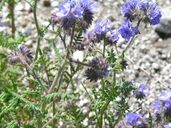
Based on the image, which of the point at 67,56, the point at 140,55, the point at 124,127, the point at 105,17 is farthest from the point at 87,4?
the point at 105,17

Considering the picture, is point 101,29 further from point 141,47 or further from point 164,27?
point 164,27

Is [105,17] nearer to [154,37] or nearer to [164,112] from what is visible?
[154,37]

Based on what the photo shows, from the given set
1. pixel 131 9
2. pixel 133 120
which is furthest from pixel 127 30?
pixel 133 120

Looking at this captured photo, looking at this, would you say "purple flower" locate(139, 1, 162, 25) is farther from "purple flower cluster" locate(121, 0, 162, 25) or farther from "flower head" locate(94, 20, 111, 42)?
"flower head" locate(94, 20, 111, 42)

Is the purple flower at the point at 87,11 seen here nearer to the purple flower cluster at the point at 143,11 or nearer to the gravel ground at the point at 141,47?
the purple flower cluster at the point at 143,11

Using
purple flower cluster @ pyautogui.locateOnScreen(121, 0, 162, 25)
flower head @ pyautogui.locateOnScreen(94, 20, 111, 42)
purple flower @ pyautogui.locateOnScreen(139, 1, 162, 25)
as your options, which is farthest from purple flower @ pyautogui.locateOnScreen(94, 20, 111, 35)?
purple flower @ pyautogui.locateOnScreen(139, 1, 162, 25)
